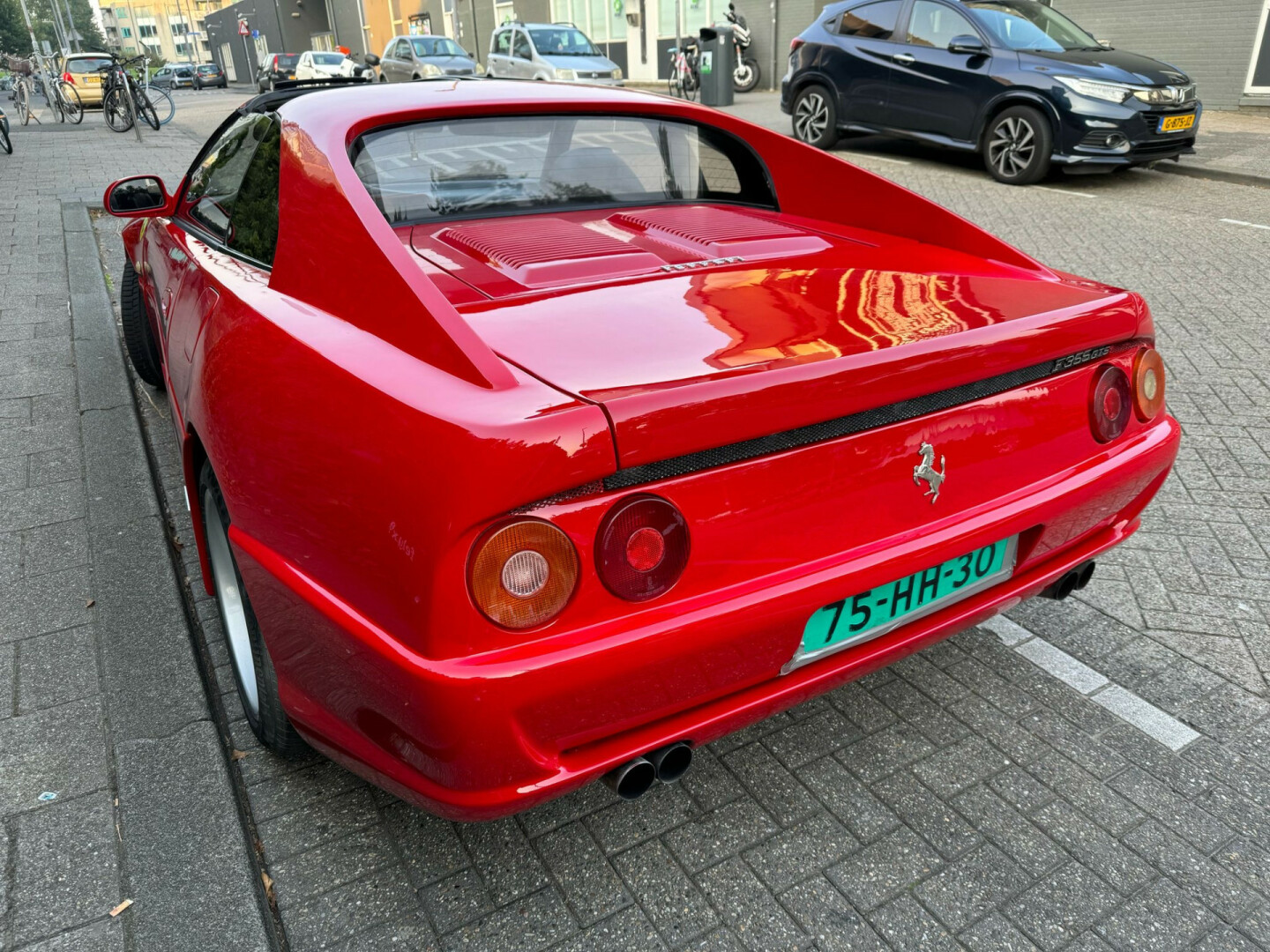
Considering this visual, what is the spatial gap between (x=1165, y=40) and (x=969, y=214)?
9.22m

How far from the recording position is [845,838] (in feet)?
6.75

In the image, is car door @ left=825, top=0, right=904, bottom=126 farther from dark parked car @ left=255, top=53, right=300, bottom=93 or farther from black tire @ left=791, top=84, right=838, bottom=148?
dark parked car @ left=255, top=53, right=300, bottom=93

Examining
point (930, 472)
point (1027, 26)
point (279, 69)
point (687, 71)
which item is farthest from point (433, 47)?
point (930, 472)

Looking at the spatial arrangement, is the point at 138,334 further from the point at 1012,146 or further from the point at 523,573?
the point at 1012,146

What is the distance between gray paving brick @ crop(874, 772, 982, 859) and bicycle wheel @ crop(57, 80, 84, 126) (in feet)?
77.7

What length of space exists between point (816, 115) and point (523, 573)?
37.2 ft

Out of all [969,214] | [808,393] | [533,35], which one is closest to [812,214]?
[808,393]

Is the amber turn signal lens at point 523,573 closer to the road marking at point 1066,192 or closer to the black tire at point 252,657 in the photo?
the black tire at point 252,657

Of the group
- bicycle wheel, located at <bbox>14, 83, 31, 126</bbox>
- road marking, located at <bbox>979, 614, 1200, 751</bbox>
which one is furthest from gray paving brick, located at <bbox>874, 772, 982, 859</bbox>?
bicycle wheel, located at <bbox>14, 83, 31, 126</bbox>

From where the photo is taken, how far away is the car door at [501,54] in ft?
64.1

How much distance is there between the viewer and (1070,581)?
2.25 meters

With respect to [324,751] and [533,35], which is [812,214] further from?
[533,35]

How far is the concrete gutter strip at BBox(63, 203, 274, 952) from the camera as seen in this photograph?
6.06ft

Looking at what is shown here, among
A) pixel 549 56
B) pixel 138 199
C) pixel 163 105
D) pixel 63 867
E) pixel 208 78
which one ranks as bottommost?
pixel 208 78
